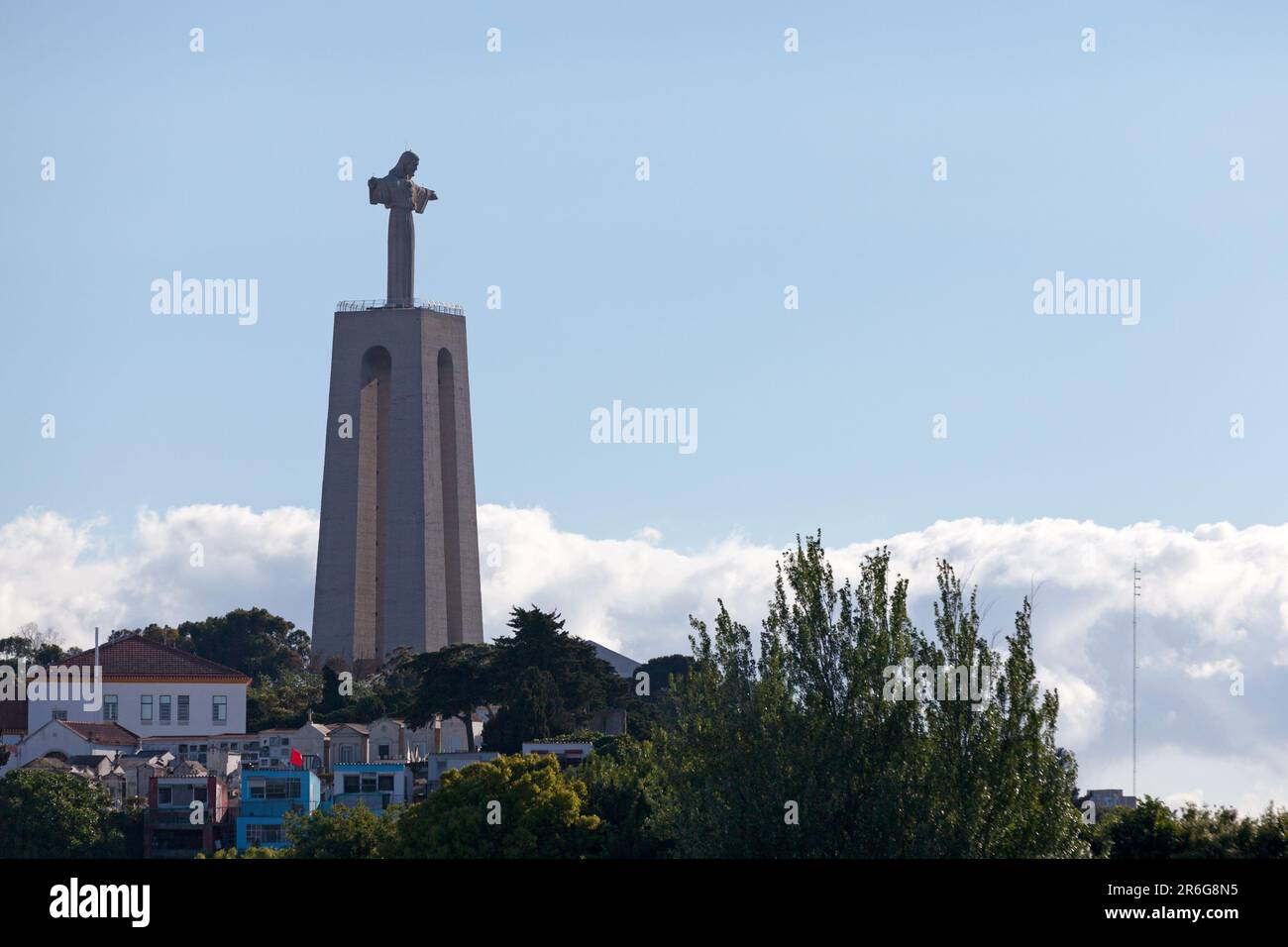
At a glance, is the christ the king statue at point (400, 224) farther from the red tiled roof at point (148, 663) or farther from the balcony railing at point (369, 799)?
the balcony railing at point (369, 799)

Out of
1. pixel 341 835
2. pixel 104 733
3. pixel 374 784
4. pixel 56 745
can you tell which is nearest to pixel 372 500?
pixel 104 733

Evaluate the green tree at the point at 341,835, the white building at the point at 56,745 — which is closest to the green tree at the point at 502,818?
the green tree at the point at 341,835

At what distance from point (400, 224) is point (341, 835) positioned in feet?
235

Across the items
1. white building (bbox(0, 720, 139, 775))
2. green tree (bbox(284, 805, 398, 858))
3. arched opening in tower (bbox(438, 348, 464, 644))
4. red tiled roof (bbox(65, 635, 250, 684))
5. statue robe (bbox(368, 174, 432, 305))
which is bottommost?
green tree (bbox(284, 805, 398, 858))

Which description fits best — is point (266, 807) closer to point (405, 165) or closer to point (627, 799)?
point (627, 799)

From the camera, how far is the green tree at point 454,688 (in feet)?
376

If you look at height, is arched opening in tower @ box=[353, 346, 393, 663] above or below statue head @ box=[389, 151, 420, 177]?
below

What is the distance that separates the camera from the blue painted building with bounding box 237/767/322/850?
101 meters

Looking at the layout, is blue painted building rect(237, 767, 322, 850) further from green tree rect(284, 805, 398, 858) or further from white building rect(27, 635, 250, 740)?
white building rect(27, 635, 250, 740)

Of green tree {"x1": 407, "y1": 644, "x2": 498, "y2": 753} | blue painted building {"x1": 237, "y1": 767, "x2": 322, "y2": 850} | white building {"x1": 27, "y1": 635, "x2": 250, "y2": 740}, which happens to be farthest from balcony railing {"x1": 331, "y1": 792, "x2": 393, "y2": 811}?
white building {"x1": 27, "y1": 635, "x2": 250, "y2": 740}

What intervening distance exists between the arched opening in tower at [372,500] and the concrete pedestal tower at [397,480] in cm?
7

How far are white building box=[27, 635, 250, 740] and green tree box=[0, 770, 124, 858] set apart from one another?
36.3m

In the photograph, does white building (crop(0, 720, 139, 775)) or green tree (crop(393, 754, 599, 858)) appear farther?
white building (crop(0, 720, 139, 775))
